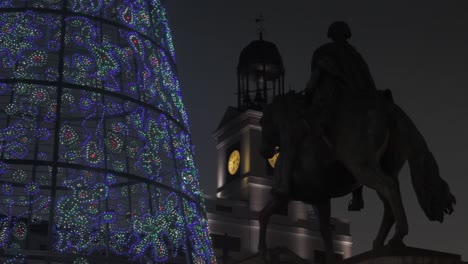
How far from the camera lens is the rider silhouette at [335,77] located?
7078 millimetres

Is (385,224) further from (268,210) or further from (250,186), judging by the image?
(250,186)

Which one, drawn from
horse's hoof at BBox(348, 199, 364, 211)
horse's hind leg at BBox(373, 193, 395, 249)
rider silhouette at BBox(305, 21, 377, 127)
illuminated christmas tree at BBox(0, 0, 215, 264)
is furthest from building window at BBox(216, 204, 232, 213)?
horse's hind leg at BBox(373, 193, 395, 249)

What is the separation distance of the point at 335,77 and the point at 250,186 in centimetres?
4047

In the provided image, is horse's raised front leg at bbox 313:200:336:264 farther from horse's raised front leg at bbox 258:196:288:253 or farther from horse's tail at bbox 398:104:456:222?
horse's tail at bbox 398:104:456:222

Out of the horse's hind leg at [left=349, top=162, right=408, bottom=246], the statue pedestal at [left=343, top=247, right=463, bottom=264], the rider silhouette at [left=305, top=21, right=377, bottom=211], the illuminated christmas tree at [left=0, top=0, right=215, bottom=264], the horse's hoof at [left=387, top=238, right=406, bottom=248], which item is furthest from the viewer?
the illuminated christmas tree at [left=0, top=0, right=215, bottom=264]

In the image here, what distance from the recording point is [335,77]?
7.25m

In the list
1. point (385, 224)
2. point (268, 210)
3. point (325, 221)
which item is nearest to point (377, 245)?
point (385, 224)

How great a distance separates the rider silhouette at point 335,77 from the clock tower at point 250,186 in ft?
117

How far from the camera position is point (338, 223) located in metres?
50.8

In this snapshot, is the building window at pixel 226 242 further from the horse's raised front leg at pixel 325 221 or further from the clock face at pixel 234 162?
the horse's raised front leg at pixel 325 221

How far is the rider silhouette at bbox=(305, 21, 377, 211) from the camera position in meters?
7.08

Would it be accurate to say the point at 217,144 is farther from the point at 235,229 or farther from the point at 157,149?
the point at 157,149

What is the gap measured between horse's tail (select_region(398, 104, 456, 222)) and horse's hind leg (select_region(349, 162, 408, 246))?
17 cm

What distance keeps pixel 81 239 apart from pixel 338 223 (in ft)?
138
